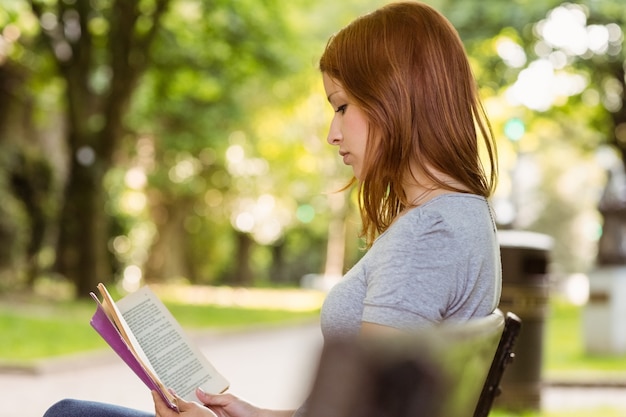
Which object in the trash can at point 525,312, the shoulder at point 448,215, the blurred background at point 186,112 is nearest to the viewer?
the shoulder at point 448,215

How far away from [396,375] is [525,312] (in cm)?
743

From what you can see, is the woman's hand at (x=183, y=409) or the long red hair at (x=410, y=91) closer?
the long red hair at (x=410, y=91)

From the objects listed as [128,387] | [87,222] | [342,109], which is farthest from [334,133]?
[87,222]

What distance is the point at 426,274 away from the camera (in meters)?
2.21

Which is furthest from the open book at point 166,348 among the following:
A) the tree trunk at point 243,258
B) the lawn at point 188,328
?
the tree trunk at point 243,258

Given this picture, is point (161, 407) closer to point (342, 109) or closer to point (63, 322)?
point (342, 109)

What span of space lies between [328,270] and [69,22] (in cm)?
2814

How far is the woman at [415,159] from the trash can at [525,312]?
6.55 metres

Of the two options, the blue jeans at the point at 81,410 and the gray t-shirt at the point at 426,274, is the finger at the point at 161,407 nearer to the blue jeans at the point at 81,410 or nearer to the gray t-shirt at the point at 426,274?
the blue jeans at the point at 81,410

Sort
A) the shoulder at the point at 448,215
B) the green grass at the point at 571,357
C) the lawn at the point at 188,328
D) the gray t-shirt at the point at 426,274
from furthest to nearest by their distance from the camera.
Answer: the green grass at the point at 571,357
the lawn at the point at 188,328
the shoulder at the point at 448,215
the gray t-shirt at the point at 426,274

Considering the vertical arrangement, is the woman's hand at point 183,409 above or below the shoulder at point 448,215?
below

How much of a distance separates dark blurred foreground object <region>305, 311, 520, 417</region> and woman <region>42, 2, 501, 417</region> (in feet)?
0.87

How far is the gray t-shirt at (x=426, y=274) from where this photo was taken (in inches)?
86.1

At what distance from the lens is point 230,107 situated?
32.5 meters
